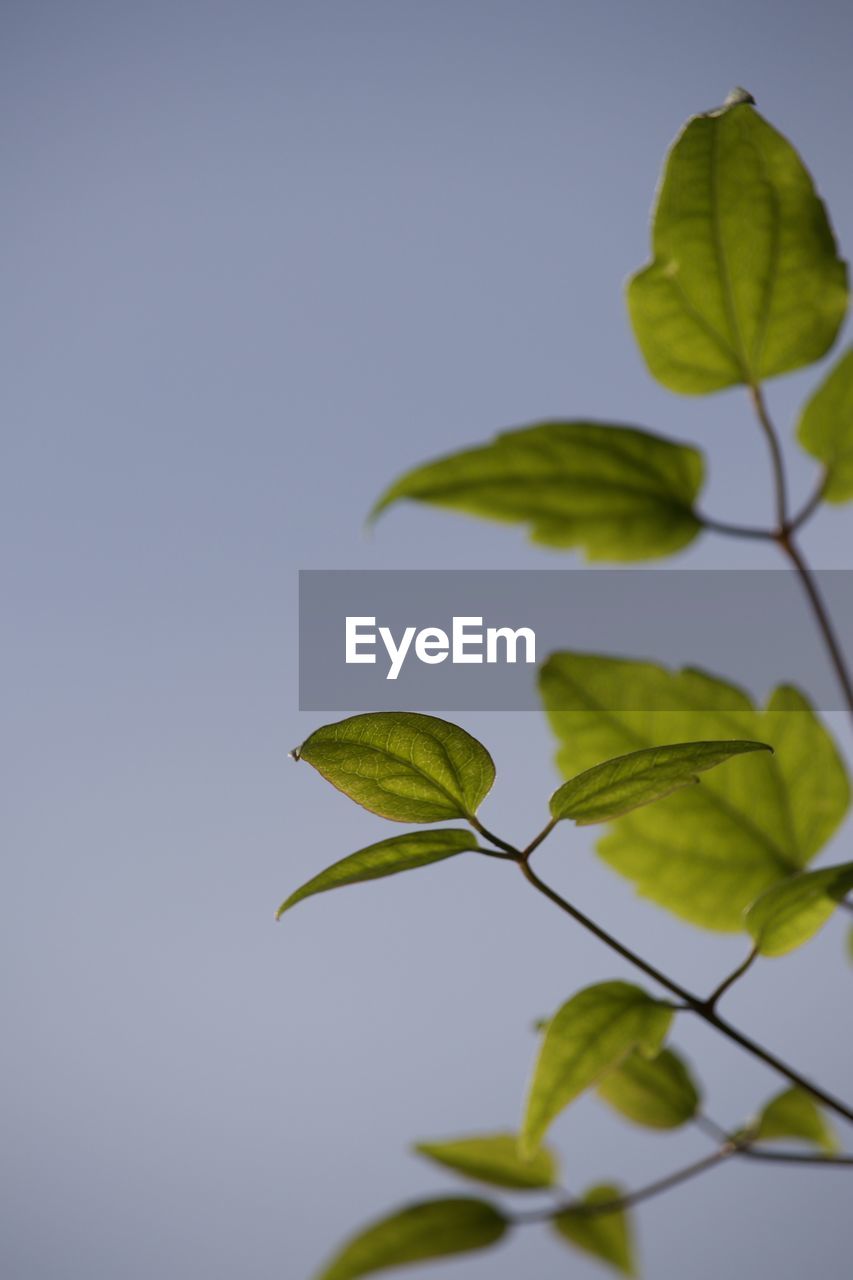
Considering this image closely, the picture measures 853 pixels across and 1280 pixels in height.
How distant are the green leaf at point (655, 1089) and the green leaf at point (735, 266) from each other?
0.25 metres

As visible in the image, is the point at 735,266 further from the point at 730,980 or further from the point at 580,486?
the point at 730,980

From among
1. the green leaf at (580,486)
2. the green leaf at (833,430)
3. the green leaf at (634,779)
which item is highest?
the green leaf at (833,430)

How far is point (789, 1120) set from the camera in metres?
0.40

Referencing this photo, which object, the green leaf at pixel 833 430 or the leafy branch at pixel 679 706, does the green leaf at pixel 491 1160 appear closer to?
the leafy branch at pixel 679 706

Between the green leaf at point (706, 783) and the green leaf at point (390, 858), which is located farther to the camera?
the green leaf at point (706, 783)

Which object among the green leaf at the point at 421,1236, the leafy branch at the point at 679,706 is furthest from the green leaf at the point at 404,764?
the green leaf at the point at 421,1236

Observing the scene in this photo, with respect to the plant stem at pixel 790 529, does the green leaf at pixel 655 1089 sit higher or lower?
lower

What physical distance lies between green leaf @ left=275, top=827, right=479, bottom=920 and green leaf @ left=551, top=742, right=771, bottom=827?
3 cm

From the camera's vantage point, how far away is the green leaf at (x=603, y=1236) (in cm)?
38

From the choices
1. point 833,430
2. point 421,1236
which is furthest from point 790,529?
point 421,1236

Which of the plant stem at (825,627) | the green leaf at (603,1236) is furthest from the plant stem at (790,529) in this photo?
the green leaf at (603,1236)

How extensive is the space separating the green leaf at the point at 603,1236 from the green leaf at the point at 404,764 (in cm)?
21

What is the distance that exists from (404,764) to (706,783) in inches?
5.7

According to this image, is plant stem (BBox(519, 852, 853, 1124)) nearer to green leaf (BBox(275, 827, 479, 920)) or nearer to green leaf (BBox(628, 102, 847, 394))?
green leaf (BBox(275, 827, 479, 920))
